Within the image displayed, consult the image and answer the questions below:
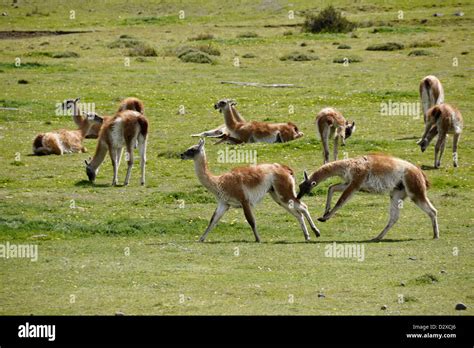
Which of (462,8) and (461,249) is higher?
(462,8)

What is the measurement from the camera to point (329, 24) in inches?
2216

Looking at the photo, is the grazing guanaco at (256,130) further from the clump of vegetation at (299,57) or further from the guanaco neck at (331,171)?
the clump of vegetation at (299,57)

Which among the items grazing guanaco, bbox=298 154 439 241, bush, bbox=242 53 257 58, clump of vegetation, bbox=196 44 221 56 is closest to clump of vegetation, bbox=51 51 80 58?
clump of vegetation, bbox=196 44 221 56

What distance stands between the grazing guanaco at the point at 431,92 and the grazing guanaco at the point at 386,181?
10653mm

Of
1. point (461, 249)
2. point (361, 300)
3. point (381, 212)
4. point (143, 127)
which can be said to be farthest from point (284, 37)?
point (361, 300)

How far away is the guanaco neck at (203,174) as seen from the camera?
16.8m

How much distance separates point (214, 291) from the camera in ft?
43.3

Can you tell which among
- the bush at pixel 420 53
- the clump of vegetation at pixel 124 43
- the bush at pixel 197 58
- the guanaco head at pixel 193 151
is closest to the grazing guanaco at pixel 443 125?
the guanaco head at pixel 193 151

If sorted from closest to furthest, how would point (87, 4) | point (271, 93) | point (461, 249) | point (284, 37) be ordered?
point (461, 249) → point (271, 93) → point (284, 37) → point (87, 4)

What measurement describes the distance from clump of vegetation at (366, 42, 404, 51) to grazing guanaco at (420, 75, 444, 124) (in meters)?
18.8

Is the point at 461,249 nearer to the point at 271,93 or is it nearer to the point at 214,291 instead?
the point at 214,291

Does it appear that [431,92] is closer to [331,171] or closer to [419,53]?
[331,171]

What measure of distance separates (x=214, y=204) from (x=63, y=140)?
7.46m

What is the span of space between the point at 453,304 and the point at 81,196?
10.1 meters
